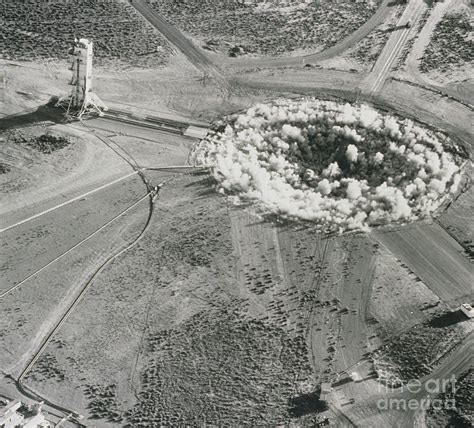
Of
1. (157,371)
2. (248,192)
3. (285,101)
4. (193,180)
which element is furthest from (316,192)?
(157,371)

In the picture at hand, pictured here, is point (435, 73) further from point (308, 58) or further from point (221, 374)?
point (221, 374)

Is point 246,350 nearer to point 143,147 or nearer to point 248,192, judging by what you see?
point 248,192

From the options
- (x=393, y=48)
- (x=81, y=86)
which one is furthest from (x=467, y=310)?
(x=393, y=48)

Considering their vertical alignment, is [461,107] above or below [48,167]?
above

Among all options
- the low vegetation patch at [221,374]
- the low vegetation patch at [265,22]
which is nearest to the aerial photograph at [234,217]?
the low vegetation patch at [221,374]

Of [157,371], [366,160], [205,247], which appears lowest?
[157,371]

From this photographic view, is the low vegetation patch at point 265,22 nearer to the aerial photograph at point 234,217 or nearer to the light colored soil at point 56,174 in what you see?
the aerial photograph at point 234,217

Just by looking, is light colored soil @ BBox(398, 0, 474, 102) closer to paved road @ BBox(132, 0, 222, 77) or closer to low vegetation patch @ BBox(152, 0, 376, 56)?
low vegetation patch @ BBox(152, 0, 376, 56)

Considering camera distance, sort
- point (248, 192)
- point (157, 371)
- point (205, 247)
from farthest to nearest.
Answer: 1. point (248, 192)
2. point (205, 247)
3. point (157, 371)
